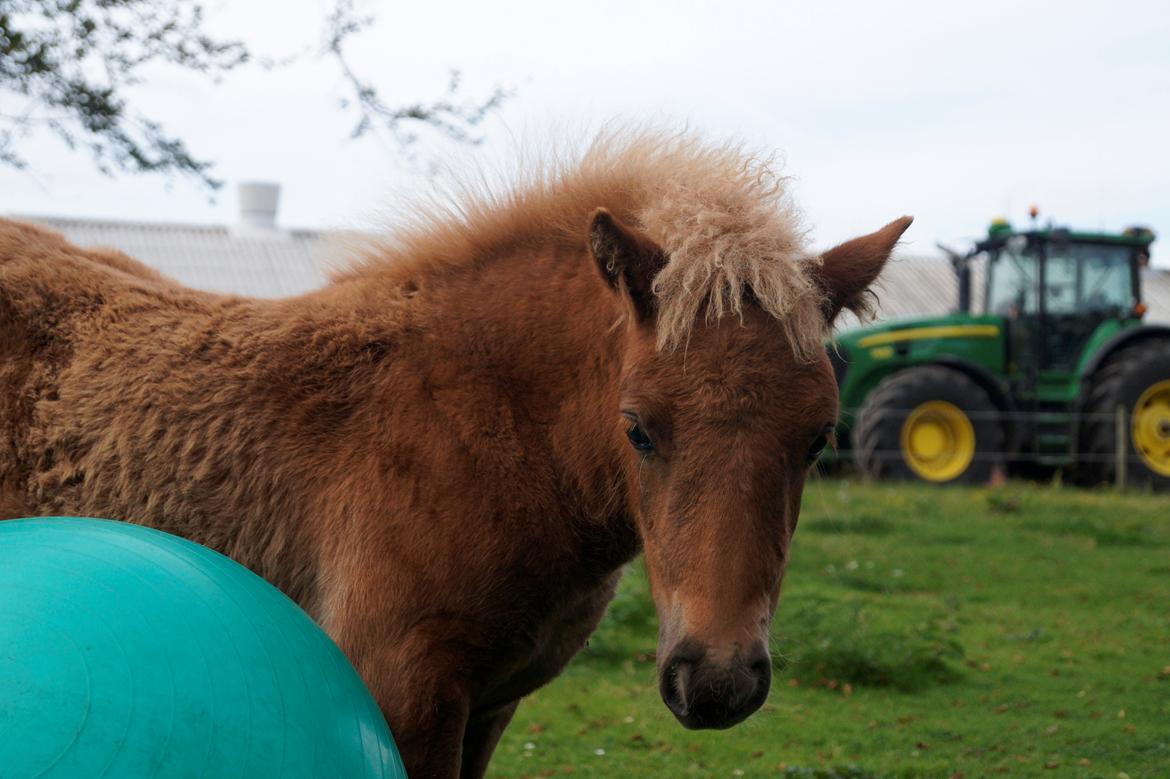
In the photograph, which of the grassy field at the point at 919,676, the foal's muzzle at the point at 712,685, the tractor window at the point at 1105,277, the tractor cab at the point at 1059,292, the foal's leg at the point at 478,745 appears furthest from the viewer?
the tractor window at the point at 1105,277

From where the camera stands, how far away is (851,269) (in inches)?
133

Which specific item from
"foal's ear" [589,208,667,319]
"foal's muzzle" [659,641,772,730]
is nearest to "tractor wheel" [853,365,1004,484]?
"foal's ear" [589,208,667,319]

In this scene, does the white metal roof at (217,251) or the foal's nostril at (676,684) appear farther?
the white metal roof at (217,251)

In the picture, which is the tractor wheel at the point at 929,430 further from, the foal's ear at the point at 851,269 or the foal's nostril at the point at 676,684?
the foal's nostril at the point at 676,684

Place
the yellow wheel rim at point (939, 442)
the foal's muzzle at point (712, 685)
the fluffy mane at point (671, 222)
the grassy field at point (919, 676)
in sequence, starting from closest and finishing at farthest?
the foal's muzzle at point (712, 685) < the fluffy mane at point (671, 222) < the grassy field at point (919, 676) < the yellow wheel rim at point (939, 442)

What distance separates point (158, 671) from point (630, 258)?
5.32 ft

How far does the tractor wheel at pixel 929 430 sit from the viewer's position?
15.0 m

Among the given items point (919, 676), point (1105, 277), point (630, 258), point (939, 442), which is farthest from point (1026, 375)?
point (630, 258)

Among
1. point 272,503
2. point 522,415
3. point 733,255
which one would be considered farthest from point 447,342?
point 733,255

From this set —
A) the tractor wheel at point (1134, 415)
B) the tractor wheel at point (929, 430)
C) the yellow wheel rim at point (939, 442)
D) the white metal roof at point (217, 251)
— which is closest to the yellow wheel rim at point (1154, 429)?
the tractor wheel at point (1134, 415)

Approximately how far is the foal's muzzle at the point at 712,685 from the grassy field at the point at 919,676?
50cm

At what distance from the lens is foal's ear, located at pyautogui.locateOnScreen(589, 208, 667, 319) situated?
124 inches

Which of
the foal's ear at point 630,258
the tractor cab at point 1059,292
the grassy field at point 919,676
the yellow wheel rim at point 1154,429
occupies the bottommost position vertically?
the grassy field at point 919,676

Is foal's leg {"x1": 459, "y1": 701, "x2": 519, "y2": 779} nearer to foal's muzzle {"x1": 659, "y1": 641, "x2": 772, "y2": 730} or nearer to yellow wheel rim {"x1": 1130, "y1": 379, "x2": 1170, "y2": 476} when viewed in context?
foal's muzzle {"x1": 659, "y1": 641, "x2": 772, "y2": 730}
